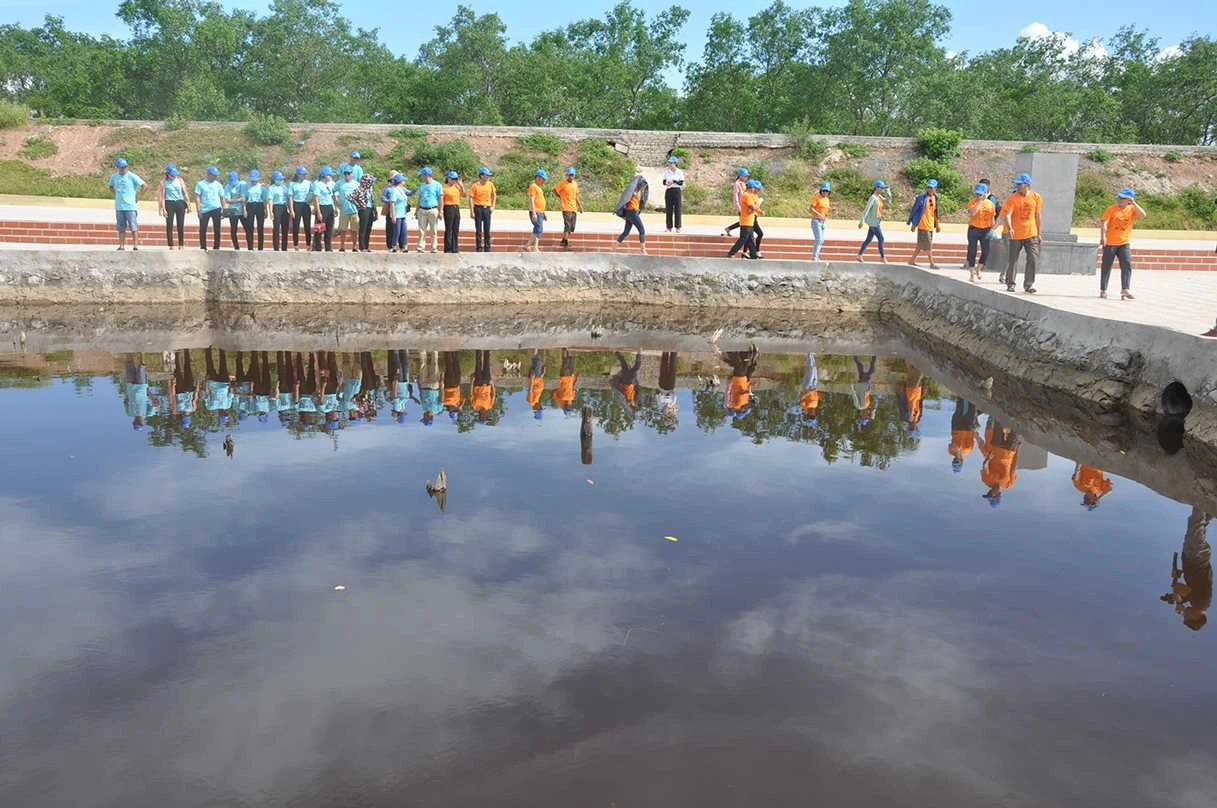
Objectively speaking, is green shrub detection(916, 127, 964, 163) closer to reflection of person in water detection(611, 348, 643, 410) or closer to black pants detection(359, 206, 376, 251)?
black pants detection(359, 206, 376, 251)

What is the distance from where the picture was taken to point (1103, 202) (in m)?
33.1

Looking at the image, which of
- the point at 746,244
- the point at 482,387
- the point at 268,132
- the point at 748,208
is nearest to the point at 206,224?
the point at 482,387

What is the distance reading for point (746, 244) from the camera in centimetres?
1845

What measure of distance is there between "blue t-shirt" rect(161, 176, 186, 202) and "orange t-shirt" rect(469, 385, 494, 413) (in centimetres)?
737

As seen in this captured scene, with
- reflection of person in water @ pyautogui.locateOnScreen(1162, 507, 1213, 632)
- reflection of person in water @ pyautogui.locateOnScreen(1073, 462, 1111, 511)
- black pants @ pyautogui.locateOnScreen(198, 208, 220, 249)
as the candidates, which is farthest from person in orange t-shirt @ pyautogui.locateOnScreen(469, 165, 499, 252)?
reflection of person in water @ pyautogui.locateOnScreen(1162, 507, 1213, 632)

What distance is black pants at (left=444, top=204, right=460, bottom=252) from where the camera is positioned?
678 inches

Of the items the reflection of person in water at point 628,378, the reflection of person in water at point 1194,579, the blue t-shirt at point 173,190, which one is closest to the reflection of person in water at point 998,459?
the reflection of person in water at point 1194,579

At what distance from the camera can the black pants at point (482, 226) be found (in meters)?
17.6

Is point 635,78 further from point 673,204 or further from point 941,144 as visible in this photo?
point 673,204

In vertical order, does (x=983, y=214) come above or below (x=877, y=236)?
above

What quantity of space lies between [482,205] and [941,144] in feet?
69.3

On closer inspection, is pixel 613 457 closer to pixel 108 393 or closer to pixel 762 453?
pixel 762 453

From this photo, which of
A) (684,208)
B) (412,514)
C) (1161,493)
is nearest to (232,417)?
(412,514)

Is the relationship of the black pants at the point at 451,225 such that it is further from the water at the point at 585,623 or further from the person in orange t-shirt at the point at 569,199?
the water at the point at 585,623
